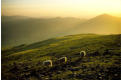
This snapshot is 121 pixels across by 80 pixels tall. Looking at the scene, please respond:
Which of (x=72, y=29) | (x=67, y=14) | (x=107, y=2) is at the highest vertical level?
(x=107, y=2)

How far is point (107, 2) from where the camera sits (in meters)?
19.8

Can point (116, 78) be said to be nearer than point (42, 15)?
Yes

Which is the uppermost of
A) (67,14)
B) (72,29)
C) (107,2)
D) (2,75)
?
(107,2)

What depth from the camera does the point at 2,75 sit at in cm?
1628

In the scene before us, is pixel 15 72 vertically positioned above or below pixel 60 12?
below

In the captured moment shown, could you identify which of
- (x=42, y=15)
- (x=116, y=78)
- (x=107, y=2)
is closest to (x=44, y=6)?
(x=42, y=15)

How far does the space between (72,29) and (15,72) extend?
1529 centimetres

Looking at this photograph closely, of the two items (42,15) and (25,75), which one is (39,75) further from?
(42,15)

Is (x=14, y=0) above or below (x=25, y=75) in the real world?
above

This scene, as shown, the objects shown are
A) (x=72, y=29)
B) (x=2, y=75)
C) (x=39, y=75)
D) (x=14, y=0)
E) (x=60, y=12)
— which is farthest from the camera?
(x=72, y=29)

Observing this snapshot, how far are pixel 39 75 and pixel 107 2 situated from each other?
1318 centimetres

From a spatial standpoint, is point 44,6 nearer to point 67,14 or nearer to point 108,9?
point 67,14

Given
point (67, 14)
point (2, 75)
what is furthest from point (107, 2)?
point (2, 75)

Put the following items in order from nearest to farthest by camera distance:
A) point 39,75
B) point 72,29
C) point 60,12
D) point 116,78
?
1. point 116,78
2. point 39,75
3. point 60,12
4. point 72,29
